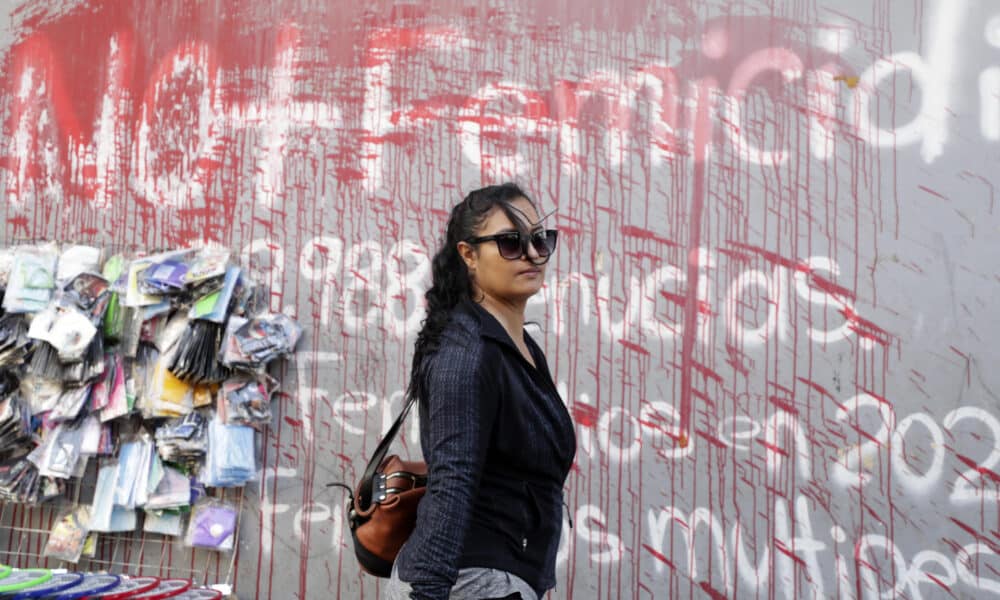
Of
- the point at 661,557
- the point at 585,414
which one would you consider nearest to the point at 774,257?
the point at 585,414

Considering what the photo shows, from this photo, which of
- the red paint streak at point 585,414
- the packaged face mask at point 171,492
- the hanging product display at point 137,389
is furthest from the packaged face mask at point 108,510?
the red paint streak at point 585,414

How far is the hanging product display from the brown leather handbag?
157 centimetres

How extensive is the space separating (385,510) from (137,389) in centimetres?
208

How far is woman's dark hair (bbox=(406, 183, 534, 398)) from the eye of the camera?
2203 millimetres

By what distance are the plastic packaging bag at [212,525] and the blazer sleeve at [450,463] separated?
6.53ft

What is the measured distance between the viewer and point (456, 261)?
2.27m

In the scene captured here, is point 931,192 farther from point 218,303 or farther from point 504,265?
point 218,303

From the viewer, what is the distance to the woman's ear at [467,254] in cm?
224

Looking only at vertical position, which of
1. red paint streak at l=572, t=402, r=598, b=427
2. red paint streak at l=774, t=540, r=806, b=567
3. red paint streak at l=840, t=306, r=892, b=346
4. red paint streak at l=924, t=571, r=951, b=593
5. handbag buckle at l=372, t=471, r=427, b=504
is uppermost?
red paint streak at l=840, t=306, r=892, b=346

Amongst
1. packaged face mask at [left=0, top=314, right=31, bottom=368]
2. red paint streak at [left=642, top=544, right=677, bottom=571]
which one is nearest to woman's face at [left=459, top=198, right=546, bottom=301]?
red paint streak at [left=642, top=544, right=677, bottom=571]

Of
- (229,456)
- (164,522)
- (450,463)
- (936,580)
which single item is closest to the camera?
(450,463)

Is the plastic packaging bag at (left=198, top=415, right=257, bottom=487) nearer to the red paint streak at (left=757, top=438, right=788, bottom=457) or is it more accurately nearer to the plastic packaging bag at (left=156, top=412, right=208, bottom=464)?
the plastic packaging bag at (left=156, top=412, right=208, bottom=464)

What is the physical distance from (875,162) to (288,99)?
2378mm

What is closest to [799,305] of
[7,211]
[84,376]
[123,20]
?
[84,376]
